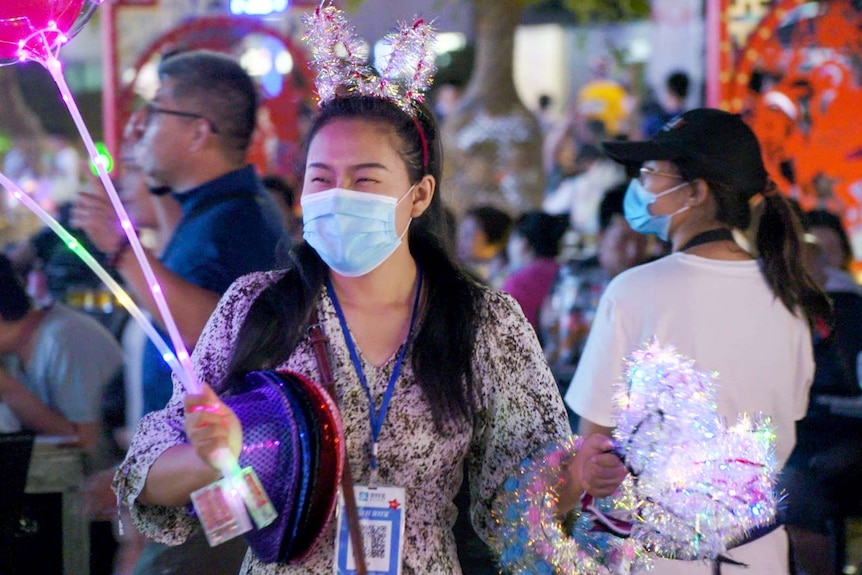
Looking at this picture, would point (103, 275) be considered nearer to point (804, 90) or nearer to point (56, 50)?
point (56, 50)

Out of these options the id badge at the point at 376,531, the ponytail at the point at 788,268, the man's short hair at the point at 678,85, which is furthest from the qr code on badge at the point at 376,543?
the man's short hair at the point at 678,85

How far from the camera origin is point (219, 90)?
11.7 ft

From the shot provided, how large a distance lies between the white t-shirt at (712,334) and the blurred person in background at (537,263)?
3209 mm

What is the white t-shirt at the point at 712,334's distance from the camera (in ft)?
9.41

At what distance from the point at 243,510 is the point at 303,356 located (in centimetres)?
47

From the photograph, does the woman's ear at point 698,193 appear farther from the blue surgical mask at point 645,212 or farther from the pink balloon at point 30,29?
the pink balloon at point 30,29

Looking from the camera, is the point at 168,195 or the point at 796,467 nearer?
the point at 168,195

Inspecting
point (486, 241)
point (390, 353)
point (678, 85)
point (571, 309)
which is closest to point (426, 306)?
point (390, 353)

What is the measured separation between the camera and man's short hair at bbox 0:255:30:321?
4359mm

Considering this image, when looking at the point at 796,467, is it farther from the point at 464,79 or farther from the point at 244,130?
the point at 464,79

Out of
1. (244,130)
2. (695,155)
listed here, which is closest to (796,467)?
(695,155)

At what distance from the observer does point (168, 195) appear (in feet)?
12.5

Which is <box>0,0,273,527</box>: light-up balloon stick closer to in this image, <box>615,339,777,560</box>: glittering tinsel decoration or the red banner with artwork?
<box>615,339,777,560</box>: glittering tinsel decoration

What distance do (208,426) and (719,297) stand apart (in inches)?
60.7
